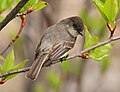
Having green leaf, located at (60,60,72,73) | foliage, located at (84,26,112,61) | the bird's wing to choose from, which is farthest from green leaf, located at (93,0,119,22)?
green leaf, located at (60,60,72,73)

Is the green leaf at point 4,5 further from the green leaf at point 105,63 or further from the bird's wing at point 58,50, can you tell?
the green leaf at point 105,63

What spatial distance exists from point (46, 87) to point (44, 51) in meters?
1.99

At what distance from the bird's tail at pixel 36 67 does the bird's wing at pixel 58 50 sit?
53mm

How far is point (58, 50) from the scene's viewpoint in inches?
167

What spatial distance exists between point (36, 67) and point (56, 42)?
0.80m

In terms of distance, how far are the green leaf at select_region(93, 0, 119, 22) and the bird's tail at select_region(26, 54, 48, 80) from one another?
0.77 meters

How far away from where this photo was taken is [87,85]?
1002 cm

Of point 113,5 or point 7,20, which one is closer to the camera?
point 7,20

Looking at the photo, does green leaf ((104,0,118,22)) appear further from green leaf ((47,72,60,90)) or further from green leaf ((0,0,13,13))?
green leaf ((47,72,60,90))

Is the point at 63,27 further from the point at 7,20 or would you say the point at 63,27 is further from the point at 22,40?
the point at 7,20

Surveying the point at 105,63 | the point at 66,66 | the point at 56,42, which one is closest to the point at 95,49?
the point at 56,42

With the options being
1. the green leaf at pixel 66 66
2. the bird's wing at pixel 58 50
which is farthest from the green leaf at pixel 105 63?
the bird's wing at pixel 58 50

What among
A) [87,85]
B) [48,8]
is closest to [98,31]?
[48,8]

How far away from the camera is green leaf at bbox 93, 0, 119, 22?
3.12 m
